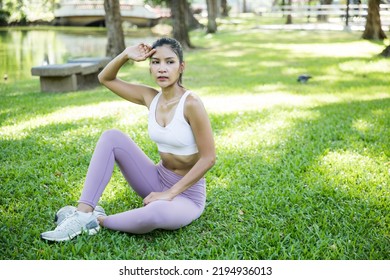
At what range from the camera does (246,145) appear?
4.77 meters

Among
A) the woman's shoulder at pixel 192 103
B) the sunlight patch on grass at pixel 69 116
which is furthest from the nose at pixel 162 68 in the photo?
the sunlight patch on grass at pixel 69 116

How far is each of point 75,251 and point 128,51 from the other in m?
1.28

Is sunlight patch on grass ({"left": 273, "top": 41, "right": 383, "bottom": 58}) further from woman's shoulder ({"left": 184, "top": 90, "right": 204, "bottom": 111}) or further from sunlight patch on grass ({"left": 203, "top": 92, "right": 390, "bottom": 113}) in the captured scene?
woman's shoulder ({"left": 184, "top": 90, "right": 204, "bottom": 111})

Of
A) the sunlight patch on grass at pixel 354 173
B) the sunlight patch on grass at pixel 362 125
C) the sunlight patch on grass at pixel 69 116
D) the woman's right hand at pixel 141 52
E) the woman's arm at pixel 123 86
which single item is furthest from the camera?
the sunlight patch on grass at pixel 69 116

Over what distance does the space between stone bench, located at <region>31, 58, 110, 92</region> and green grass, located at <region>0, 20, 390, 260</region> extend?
498 millimetres

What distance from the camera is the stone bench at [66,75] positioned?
8289 mm

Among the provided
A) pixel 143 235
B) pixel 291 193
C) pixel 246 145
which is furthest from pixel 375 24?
pixel 143 235

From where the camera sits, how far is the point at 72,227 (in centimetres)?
275

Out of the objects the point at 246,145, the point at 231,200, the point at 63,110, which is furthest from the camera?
the point at 63,110

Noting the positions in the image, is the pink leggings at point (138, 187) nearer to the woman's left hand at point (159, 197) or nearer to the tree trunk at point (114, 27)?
the woman's left hand at point (159, 197)

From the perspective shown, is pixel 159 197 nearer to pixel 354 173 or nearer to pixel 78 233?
pixel 78 233

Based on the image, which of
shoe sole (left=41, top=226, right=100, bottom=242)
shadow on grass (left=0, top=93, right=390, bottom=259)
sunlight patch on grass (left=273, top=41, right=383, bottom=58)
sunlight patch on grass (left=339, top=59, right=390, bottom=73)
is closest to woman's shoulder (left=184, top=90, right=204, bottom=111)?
shadow on grass (left=0, top=93, right=390, bottom=259)

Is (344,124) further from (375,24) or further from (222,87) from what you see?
(375,24)

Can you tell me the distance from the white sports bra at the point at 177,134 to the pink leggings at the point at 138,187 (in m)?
0.19
